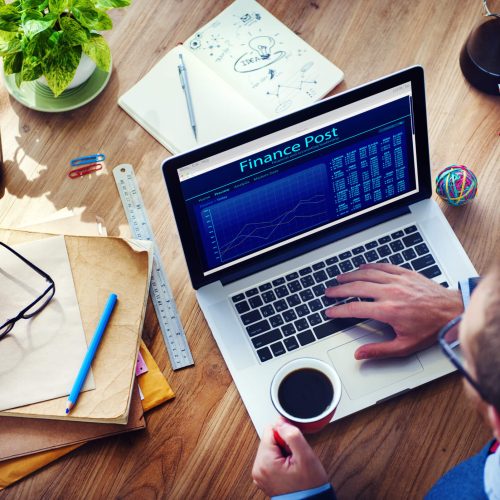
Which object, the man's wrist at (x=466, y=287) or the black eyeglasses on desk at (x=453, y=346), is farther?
the man's wrist at (x=466, y=287)

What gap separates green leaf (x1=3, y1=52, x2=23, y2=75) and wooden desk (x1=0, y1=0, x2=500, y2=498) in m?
0.16

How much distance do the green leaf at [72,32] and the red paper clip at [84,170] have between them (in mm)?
233

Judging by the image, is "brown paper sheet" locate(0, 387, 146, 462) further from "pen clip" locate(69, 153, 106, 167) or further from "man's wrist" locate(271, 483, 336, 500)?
"pen clip" locate(69, 153, 106, 167)

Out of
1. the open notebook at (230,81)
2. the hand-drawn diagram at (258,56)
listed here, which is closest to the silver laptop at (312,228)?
the open notebook at (230,81)

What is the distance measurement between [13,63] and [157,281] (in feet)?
1.45

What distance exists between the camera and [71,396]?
3.46ft

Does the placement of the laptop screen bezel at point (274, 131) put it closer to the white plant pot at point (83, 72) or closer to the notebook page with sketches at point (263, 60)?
the notebook page with sketches at point (263, 60)

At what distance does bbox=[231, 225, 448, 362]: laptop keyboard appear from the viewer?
111 centimetres

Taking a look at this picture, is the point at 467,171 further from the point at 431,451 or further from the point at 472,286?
the point at 431,451


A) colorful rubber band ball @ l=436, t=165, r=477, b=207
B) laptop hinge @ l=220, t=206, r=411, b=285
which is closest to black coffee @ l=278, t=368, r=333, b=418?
laptop hinge @ l=220, t=206, r=411, b=285

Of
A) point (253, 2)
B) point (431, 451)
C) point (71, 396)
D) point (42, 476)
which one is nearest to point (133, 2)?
point (253, 2)

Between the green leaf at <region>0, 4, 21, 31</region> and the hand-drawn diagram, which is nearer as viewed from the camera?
the green leaf at <region>0, 4, 21, 31</region>

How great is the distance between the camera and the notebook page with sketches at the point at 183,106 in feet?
4.12

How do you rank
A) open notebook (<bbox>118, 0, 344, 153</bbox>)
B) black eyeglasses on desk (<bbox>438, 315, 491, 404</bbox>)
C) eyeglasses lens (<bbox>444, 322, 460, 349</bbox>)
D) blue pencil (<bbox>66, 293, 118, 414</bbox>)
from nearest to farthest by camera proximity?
black eyeglasses on desk (<bbox>438, 315, 491, 404</bbox>), eyeglasses lens (<bbox>444, 322, 460, 349</bbox>), blue pencil (<bbox>66, 293, 118, 414</bbox>), open notebook (<bbox>118, 0, 344, 153</bbox>)
